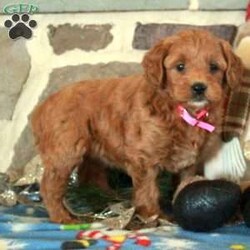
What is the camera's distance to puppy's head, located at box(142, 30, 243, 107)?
7.19 feet

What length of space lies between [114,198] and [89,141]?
0.31 m

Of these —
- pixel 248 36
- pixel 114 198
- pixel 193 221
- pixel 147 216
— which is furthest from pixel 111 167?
pixel 248 36

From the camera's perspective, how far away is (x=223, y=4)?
2.79m

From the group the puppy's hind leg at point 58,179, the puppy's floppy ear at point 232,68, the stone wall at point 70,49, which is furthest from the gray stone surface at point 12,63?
the puppy's floppy ear at point 232,68

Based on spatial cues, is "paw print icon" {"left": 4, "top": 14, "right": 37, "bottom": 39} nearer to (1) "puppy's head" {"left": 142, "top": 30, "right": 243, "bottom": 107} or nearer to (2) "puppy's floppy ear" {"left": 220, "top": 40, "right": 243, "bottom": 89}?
(1) "puppy's head" {"left": 142, "top": 30, "right": 243, "bottom": 107}

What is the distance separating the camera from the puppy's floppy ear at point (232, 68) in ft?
7.38

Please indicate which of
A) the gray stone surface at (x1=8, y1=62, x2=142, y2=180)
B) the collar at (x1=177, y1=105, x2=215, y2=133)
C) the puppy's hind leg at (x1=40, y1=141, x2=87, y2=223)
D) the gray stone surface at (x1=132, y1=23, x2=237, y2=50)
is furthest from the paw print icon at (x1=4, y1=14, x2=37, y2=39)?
the collar at (x1=177, y1=105, x2=215, y2=133)

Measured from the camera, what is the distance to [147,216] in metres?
2.36

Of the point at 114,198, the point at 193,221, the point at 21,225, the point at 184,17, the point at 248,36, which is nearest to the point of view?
the point at 193,221

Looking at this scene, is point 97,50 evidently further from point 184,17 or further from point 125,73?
point 184,17

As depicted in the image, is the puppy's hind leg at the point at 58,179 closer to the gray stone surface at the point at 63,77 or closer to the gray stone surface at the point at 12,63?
the gray stone surface at the point at 63,77
